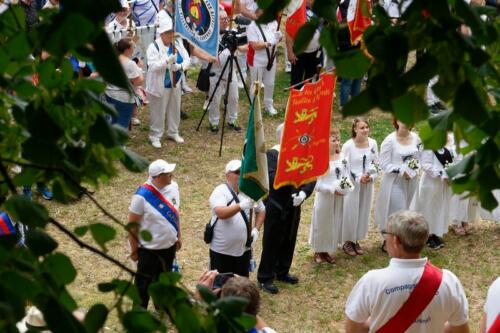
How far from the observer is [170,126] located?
43.3 feet

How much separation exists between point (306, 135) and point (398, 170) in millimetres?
1715

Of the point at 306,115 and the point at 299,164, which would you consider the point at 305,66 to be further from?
the point at 299,164

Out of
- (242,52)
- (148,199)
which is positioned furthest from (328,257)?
(242,52)

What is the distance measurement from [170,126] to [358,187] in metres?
4.35

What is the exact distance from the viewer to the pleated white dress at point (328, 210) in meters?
9.23

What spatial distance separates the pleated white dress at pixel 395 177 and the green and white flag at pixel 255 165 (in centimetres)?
221

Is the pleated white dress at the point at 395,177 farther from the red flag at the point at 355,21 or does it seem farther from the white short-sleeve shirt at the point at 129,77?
the white short-sleeve shirt at the point at 129,77

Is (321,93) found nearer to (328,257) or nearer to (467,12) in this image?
(328,257)

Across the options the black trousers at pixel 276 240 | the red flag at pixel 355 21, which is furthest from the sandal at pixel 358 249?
the red flag at pixel 355 21

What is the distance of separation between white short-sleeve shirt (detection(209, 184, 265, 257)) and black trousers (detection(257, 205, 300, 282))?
827 mm

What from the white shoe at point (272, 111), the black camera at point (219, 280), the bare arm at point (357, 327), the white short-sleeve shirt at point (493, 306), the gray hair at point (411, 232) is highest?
the gray hair at point (411, 232)

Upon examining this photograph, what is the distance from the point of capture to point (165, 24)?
12188mm

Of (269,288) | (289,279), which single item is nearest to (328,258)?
(289,279)

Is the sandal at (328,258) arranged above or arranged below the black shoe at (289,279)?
above
